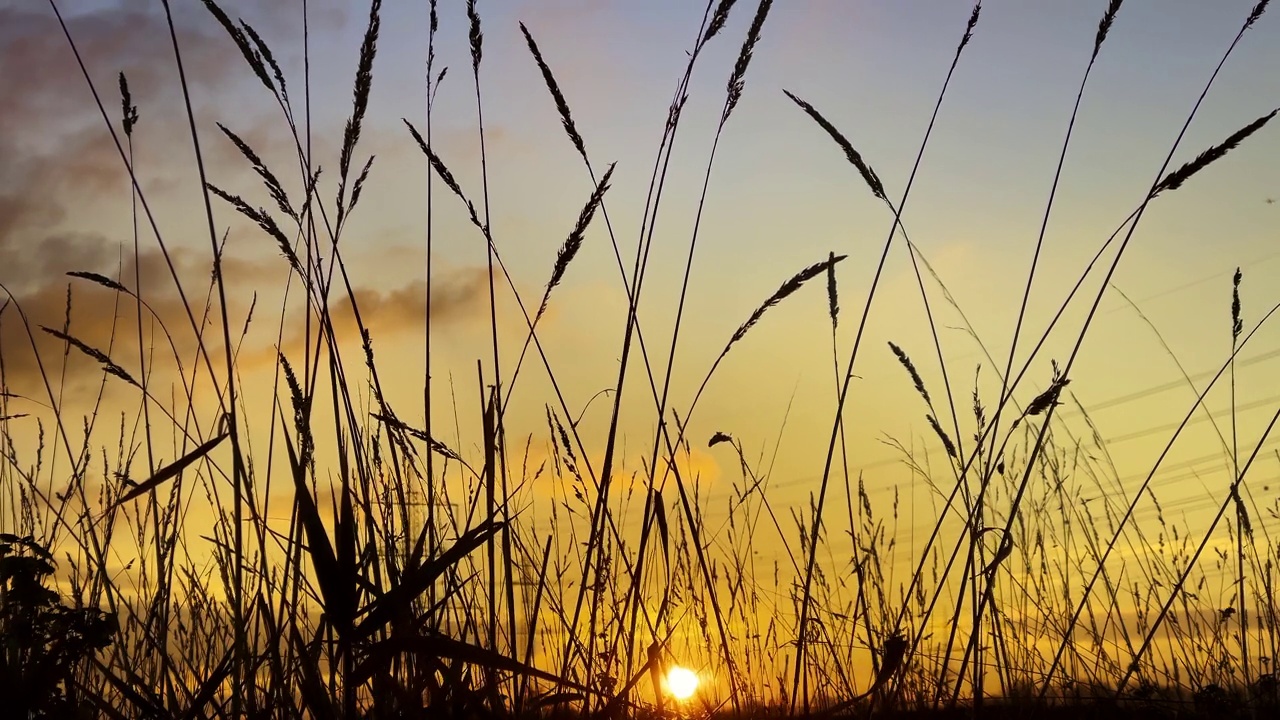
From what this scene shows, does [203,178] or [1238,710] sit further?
[1238,710]

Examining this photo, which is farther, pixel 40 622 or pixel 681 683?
pixel 681 683

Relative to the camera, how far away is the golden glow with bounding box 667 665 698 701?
2020 millimetres

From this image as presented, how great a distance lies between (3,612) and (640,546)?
46.6 inches

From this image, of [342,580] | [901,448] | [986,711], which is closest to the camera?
[342,580]

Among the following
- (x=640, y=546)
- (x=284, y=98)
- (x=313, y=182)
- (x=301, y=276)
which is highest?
(x=284, y=98)

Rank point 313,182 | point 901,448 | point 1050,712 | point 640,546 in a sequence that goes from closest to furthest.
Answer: point 640,546 → point 313,182 → point 1050,712 → point 901,448

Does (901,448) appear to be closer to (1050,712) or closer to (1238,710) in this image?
(1050,712)

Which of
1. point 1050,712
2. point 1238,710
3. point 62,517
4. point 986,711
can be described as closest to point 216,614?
point 62,517

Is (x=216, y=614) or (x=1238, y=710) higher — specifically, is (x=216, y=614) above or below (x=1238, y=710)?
above

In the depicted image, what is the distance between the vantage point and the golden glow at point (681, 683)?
2.02 m

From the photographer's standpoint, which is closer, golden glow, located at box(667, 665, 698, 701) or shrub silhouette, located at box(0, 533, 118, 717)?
shrub silhouette, located at box(0, 533, 118, 717)

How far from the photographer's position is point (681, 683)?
2.26m

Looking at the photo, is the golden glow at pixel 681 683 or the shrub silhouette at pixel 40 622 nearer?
the shrub silhouette at pixel 40 622

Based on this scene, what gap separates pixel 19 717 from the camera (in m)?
1.16
